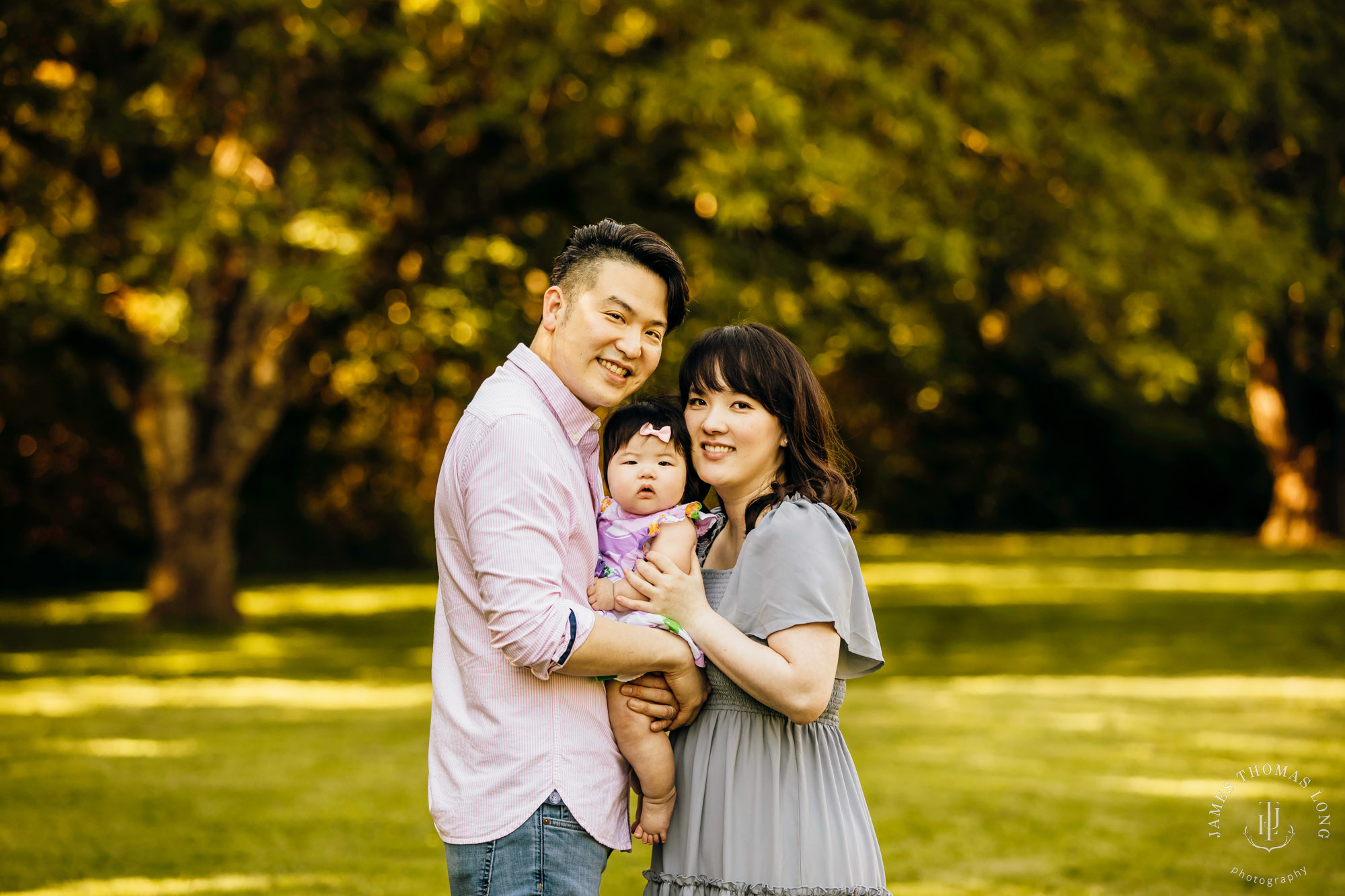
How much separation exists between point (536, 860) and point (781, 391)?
1096 millimetres

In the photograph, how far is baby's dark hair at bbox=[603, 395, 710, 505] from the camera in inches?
123

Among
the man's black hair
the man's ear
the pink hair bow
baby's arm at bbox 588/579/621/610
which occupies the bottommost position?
baby's arm at bbox 588/579/621/610

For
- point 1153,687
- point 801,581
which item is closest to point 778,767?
point 801,581

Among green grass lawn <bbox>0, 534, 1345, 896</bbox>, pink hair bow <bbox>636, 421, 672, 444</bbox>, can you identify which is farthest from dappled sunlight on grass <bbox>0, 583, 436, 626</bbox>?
pink hair bow <bbox>636, 421, 672, 444</bbox>

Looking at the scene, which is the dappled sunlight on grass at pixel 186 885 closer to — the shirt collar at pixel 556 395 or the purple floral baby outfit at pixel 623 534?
the purple floral baby outfit at pixel 623 534

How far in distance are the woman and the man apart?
133 mm

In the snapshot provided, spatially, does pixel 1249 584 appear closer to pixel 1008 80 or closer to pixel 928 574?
pixel 928 574

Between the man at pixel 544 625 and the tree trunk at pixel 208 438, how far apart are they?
1337cm

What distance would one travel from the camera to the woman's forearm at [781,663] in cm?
273

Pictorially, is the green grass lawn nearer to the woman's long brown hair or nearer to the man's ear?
the woman's long brown hair

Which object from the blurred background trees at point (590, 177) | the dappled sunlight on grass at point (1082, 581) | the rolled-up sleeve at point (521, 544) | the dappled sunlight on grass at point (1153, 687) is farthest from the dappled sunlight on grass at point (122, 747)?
the dappled sunlight on grass at point (1082, 581)

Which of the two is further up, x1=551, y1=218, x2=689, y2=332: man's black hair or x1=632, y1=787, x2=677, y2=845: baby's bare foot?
x1=551, y1=218, x2=689, y2=332: man's black hair

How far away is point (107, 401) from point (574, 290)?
2062 cm

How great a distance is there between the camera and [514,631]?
99.9 inches
